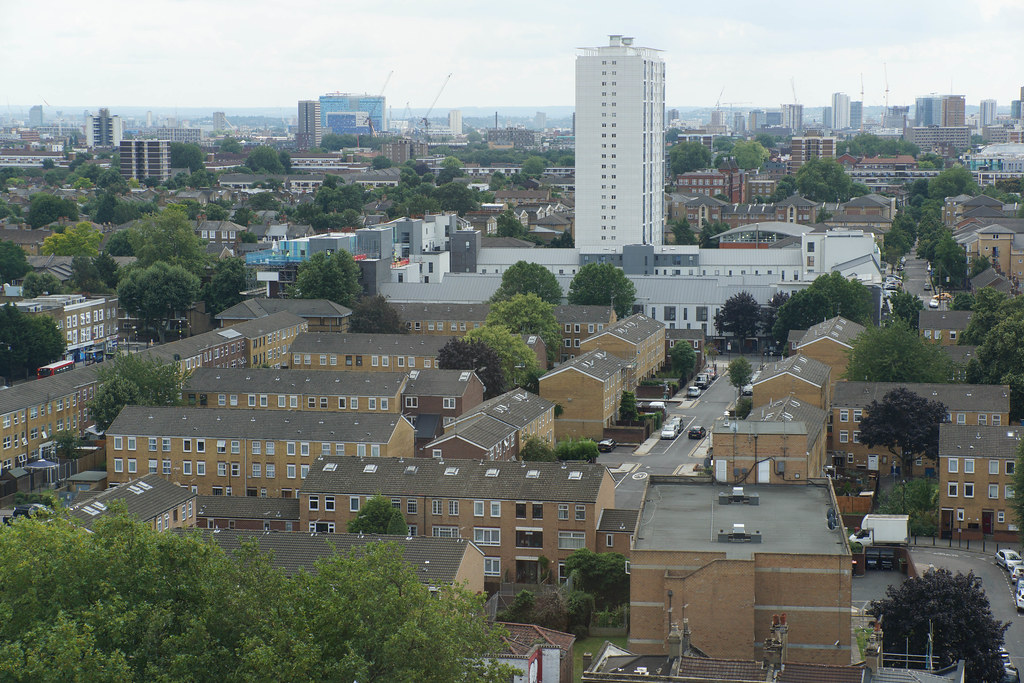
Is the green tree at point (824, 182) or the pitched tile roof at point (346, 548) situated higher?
the green tree at point (824, 182)

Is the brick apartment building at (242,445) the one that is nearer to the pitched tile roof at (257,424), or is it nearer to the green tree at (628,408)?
the pitched tile roof at (257,424)

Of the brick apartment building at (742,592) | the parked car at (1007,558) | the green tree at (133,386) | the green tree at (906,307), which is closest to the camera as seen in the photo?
the brick apartment building at (742,592)

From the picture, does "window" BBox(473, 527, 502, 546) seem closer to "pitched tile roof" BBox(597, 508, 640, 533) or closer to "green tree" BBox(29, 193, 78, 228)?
"pitched tile roof" BBox(597, 508, 640, 533)

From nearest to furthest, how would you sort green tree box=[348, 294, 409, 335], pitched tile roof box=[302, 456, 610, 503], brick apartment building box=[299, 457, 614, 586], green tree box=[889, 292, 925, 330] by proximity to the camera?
brick apartment building box=[299, 457, 614, 586], pitched tile roof box=[302, 456, 610, 503], green tree box=[348, 294, 409, 335], green tree box=[889, 292, 925, 330]

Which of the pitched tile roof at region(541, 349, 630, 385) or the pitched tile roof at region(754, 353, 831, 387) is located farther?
the pitched tile roof at region(541, 349, 630, 385)

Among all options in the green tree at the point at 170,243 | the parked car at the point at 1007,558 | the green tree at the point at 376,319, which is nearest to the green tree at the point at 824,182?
the green tree at the point at 170,243

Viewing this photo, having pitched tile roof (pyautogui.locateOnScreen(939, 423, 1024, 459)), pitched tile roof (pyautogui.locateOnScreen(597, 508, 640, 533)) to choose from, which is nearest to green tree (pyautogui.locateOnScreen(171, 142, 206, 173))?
pitched tile roof (pyautogui.locateOnScreen(939, 423, 1024, 459))

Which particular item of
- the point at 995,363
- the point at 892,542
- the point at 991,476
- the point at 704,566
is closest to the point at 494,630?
the point at 704,566

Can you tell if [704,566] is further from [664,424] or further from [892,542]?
[664,424]
